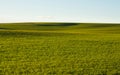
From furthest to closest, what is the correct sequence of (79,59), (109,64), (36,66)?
(79,59)
(109,64)
(36,66)

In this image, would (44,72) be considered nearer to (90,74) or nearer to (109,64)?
(90,74)

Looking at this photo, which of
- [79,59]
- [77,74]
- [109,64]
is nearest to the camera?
[77,74]

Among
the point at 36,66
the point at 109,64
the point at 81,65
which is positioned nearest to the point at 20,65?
the point at 36,66

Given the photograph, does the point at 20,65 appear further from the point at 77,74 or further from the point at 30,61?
the point at 77,74

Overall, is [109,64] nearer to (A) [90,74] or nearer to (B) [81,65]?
(B) [81,65]

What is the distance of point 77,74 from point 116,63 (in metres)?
5.01

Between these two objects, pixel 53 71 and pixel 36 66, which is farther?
pixel 36 66

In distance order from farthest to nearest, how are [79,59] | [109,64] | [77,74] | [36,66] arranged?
[79,59], [109,64], [36,66], [77,74]

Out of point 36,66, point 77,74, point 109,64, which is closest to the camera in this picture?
point 77,74

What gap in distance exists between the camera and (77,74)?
16078 millimetres

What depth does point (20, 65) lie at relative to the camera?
60.5 feet

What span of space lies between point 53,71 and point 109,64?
16.9 feet

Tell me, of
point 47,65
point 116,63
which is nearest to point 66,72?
point 47,65

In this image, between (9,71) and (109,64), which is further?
(109,64)
